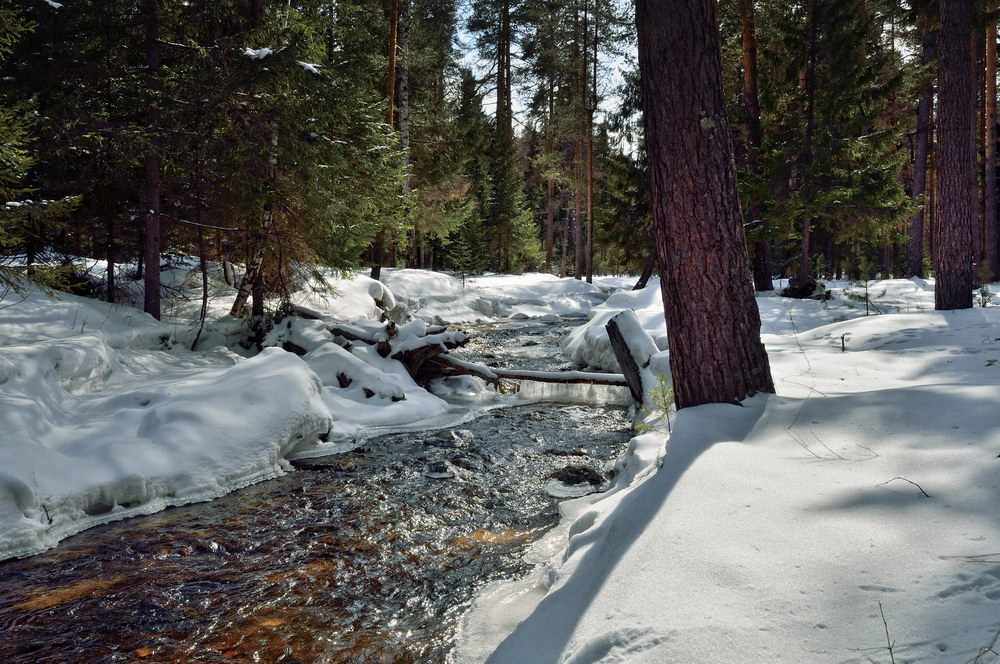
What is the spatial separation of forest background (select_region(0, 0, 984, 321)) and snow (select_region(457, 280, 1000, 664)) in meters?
5.51

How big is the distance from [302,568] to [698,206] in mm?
3547

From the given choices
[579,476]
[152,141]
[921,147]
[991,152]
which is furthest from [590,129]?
[579,476]

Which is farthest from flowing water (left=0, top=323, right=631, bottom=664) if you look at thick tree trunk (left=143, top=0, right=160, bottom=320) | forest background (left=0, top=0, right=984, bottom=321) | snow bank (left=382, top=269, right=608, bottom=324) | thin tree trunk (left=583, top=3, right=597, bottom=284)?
thin tree trunk (left=583, top=3, right=597, bottom=284)

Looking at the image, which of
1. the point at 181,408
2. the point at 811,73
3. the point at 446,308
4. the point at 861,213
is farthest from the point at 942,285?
the point at 446,308

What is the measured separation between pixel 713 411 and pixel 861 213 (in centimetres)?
1377

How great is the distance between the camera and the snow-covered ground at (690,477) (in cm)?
189

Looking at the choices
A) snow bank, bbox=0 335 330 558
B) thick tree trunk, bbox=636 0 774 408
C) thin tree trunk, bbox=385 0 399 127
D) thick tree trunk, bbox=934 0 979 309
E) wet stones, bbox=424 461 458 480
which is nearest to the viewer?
thick tree trunk, bbox=636 0 774 408

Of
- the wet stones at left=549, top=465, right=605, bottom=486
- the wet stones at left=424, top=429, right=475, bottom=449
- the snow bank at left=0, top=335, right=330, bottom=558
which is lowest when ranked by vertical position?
the wet stones at left=549, top=465, right=605, bottom=486

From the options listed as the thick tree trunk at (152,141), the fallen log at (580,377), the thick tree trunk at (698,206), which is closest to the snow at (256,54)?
the thick tree trunk at (152,141)

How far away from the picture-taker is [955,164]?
863 cm

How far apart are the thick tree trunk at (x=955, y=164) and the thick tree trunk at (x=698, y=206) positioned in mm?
6802

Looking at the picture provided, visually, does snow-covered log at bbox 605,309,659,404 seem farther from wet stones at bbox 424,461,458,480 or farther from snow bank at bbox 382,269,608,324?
snow bank at bbox 382,269,608,324

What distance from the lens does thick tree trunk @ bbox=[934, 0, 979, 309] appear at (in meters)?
8.30

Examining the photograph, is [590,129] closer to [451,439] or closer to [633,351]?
[633,351]
